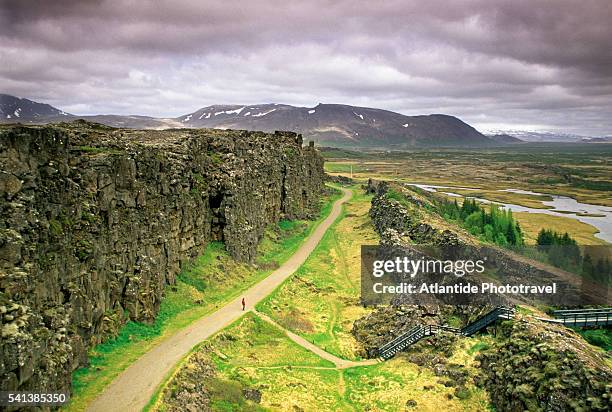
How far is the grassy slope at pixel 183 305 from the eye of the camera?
31.2 meters

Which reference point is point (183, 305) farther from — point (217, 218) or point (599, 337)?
point (599, 337)

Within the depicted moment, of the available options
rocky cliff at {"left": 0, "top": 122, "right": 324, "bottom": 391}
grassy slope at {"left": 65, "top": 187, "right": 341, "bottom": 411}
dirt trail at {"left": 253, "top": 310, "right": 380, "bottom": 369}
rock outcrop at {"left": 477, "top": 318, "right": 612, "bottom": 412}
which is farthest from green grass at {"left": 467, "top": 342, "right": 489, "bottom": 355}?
rocky cliff at {"left": 0, "top": 122, "right": 324, "bottom": 391}

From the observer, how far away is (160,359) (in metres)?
35.4

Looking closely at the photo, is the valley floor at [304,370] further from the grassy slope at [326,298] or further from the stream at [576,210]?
the stream at [576,210]

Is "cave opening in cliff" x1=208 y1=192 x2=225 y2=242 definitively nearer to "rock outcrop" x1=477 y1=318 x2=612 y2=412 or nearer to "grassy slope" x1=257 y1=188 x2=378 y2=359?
"grassy slope" x1=257 y1=188 x2=378 y2=359

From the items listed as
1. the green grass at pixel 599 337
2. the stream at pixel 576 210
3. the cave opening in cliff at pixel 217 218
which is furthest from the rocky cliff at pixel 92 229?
the stream at pixel 576 210

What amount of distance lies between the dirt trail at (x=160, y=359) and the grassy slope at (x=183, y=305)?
0.67 metres

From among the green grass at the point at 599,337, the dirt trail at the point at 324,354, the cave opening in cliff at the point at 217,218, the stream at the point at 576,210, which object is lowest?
the dirt trail at the point at 324,354

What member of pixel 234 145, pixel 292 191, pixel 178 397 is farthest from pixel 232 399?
pixel 292 191

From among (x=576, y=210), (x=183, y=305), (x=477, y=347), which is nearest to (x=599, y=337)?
(x=477, y=347)

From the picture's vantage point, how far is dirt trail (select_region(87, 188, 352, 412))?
95.2 feet

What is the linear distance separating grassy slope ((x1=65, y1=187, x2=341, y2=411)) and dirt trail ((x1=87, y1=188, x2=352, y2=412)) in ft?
2.18

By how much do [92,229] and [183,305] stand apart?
15150 mm

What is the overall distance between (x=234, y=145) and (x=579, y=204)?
144448 mm
